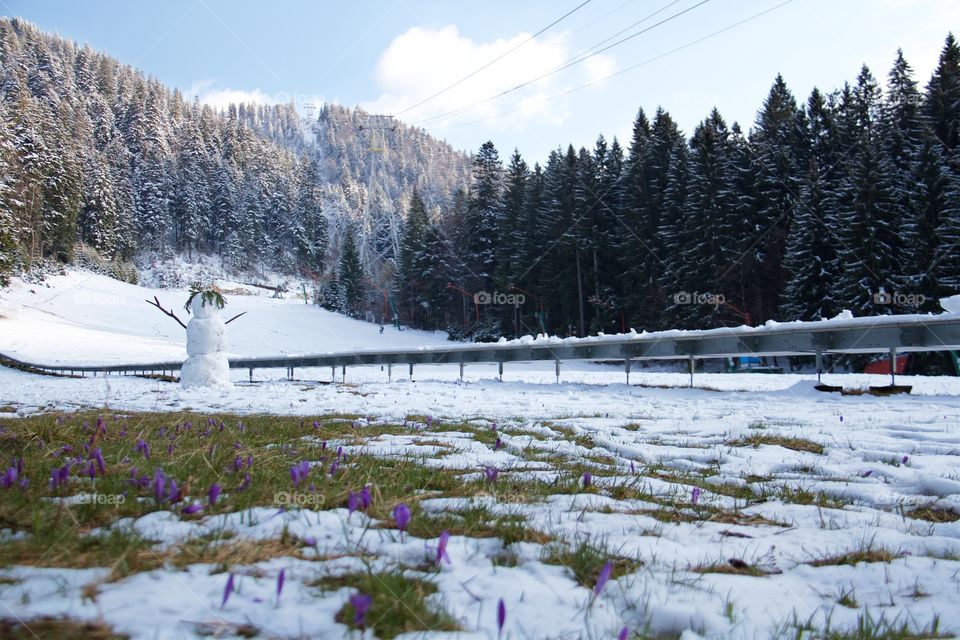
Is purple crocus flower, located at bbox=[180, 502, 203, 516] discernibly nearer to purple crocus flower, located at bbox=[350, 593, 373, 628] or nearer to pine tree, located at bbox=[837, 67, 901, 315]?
purple crocus flower, located at bbox=[350, 593, 373, 628]

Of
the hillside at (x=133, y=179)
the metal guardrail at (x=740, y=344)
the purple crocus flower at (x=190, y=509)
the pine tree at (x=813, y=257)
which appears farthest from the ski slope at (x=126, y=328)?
the purple crocus flower at (x=190, y=509)

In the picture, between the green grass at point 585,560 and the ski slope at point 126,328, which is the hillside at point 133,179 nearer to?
the ski slope at point 126,328

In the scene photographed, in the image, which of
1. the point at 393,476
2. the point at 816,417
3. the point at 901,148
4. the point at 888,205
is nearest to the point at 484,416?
the point at 816,417

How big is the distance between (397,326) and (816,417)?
233ft

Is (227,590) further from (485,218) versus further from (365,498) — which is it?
(485,218)

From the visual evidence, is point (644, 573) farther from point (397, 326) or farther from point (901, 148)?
point (397, 326)

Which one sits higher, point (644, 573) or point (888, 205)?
point (888, 205)

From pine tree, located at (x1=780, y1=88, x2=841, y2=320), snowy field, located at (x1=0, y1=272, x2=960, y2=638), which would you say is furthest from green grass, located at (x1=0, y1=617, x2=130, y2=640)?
pine tree, located at (x1=780, y1=88, x2=841, y2=320)

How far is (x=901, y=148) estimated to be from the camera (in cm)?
3922

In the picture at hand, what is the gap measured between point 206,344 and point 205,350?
0.58 feet

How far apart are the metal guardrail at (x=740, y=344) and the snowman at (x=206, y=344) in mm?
6139

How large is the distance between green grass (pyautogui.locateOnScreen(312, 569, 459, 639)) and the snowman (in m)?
15.6

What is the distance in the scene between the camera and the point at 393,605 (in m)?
1.47

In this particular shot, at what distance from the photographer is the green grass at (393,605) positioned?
140cm
